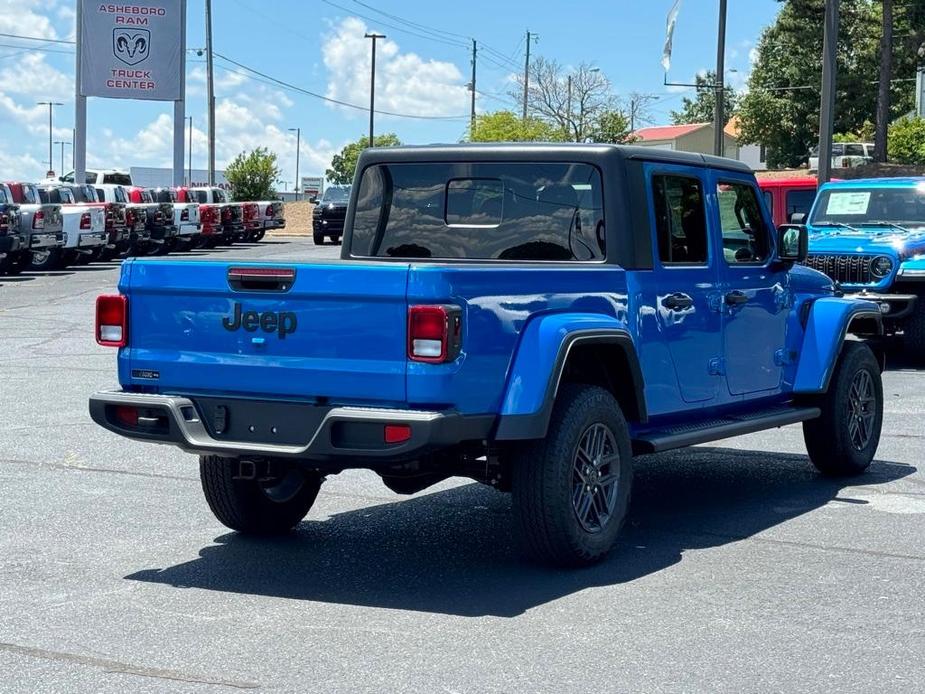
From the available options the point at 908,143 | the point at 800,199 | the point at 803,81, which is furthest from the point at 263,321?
the point at 803,81

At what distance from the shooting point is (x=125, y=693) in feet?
16.3

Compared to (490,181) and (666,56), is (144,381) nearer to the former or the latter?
(490,181)

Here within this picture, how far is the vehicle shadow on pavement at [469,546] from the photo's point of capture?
645 cm

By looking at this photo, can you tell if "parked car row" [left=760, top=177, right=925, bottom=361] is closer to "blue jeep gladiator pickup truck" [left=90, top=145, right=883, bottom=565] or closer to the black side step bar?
the black side step bar

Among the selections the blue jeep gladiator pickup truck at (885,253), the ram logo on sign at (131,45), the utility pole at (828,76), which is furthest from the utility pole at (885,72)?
the blue jeep gladiator pickup truck at (885,253)

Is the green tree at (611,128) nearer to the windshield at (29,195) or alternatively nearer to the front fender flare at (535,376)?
the windshield at (29,195)

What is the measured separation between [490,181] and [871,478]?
339cm

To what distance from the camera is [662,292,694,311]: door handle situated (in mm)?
7562

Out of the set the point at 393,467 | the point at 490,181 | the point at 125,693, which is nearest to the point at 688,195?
the point at 490,181

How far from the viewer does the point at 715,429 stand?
7875 mm

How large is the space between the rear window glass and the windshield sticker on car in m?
10.1

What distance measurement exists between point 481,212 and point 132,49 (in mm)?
45339

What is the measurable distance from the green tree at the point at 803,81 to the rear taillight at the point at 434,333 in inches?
2271

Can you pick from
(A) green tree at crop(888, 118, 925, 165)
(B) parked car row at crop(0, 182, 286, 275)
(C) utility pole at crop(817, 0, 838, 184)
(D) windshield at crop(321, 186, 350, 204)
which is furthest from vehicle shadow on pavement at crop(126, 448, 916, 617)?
(A) green tree at crop(888, 118, 925, 165)
